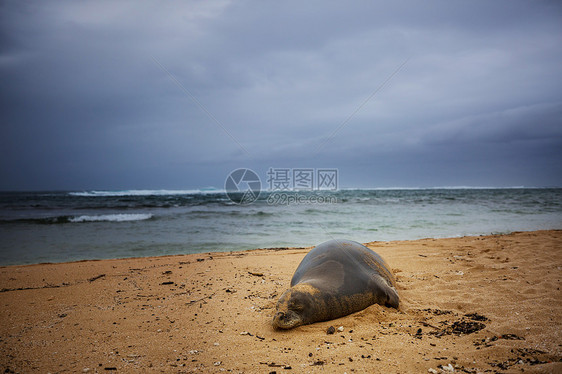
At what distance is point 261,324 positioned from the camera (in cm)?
343

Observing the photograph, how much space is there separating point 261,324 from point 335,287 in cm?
97

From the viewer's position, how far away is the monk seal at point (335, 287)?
11.0 ft

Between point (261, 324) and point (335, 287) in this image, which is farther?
point (335, 287)

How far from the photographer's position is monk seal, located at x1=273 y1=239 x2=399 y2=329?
11.0 feet

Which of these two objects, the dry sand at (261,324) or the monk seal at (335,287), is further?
the monk seal at (335,287)

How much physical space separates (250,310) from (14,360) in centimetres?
234

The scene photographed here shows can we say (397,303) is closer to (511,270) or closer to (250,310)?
(250,310)

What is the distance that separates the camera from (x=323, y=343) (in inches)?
115

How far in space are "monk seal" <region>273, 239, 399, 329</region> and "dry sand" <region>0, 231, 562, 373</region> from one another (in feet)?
0.43

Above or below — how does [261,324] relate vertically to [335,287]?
below

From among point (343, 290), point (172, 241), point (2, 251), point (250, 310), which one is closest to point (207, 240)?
point (172, 241)

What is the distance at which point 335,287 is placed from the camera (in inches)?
143

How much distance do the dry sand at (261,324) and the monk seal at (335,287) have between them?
0.13 m

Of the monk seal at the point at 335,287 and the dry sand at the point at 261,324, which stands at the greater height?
the monk seal at the point at 335,287
